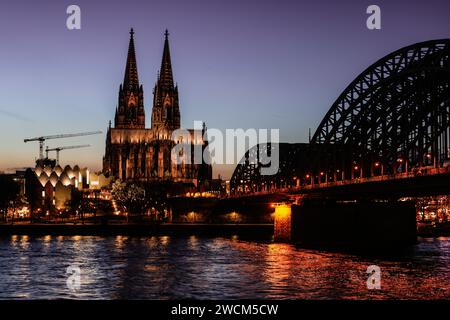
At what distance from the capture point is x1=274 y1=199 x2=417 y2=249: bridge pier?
89188mm

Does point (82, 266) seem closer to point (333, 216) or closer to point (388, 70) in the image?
point (333, 216)

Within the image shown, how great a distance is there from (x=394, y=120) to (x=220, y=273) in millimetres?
36030

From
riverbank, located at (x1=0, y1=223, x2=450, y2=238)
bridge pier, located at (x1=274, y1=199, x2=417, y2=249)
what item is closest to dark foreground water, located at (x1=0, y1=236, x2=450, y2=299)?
bridge pier, located at (x1=274, y1=199, x2=417, y2=249)

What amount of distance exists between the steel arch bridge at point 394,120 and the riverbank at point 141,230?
1966cm

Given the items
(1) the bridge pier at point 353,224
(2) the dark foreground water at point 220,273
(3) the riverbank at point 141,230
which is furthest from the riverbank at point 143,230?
(2) the dark foreground water at point 220,273

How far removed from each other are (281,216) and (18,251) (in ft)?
106

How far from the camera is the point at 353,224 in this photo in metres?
89.8

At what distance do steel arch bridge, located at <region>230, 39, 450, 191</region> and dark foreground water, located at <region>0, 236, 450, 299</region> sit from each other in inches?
411

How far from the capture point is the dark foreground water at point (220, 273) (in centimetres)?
4975

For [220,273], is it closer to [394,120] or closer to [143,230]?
[394,120]

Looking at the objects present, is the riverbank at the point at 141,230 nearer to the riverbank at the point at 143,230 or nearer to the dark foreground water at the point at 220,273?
the riverbank at the point at 143,230

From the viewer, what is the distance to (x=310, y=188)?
88250mm

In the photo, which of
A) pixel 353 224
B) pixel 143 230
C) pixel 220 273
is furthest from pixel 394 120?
pixel 143 230

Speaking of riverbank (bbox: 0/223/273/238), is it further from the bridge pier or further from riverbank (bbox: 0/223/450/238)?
the bridge pier
